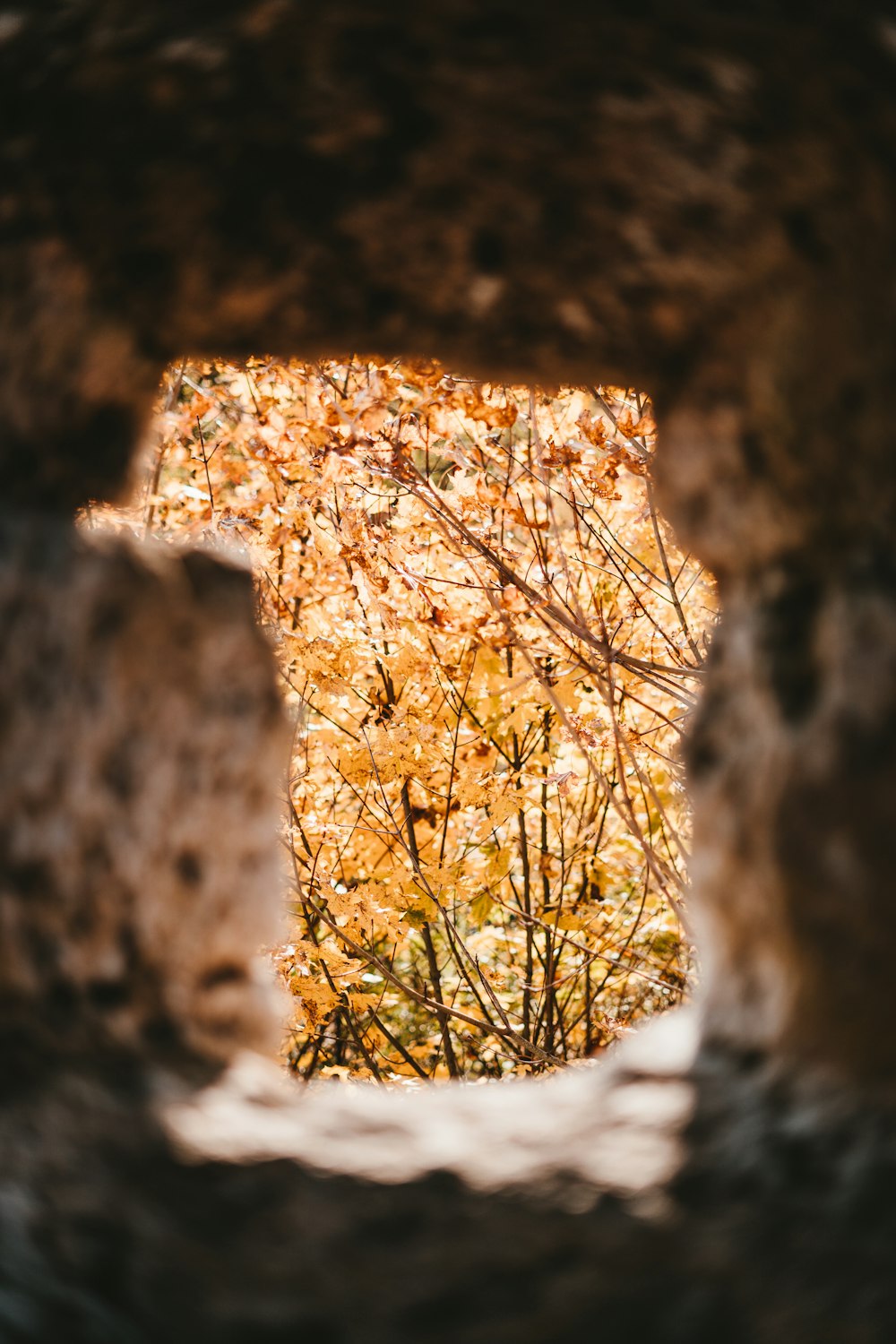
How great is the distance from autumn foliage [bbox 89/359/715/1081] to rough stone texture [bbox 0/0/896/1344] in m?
1.38

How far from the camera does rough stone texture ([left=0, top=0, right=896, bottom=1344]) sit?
76cm

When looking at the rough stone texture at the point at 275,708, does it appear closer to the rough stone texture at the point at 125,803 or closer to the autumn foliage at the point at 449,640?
the rough stone texture at the point at 125,803

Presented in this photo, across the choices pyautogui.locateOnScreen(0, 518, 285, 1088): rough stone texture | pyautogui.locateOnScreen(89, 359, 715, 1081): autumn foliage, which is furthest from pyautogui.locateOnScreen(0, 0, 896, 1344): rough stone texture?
pyautogui.locateOnScreen(89, 359, 715, 1081): autumn foliage

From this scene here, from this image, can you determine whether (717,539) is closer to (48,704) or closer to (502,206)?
(502,206)

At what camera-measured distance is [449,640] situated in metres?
3.61

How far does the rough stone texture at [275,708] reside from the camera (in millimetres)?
763

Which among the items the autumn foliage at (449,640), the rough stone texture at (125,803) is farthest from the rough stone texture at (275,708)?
the autumn foliage at (449,640)

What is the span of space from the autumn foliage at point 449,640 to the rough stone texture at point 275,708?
1383 millimetres

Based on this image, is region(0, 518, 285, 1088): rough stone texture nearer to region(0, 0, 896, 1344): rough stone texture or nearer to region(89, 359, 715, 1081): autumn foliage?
region(0, 0, 896, 1344): rough stone texture

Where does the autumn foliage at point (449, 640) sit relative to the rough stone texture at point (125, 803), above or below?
above

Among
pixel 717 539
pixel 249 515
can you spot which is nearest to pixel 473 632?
pixel 249 515

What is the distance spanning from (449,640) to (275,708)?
8.49ft

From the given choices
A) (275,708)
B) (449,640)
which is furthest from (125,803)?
Result: (449,640)

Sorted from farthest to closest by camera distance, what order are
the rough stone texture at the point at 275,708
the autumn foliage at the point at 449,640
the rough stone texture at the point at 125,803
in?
the autumn foliage at the point at 449,640, the rough stone texture at the point at 125,803, the rough stone texture at the point at 275,708
